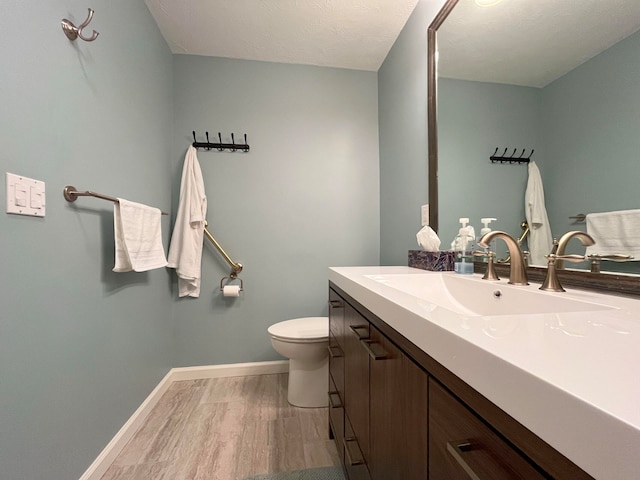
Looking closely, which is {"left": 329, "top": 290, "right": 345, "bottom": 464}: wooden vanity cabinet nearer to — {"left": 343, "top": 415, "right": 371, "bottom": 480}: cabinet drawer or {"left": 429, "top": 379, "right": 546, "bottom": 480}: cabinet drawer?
{"left": 343, "top": 415, "right": 371, "bottom": 480}: cabinet drawer

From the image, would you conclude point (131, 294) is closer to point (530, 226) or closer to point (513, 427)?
point (513, 427)

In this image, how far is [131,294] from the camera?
146cm

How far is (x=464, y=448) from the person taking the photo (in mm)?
388

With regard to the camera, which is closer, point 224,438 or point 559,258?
point 559,258

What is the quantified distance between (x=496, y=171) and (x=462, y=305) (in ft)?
1.73

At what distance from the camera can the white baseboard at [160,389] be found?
118 cm

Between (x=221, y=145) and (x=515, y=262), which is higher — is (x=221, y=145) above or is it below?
above

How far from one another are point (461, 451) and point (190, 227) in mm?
1917

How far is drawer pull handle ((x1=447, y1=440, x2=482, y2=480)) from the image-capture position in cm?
36

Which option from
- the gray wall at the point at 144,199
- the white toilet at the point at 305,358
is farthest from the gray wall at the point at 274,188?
the white toilet at the point at 305,358

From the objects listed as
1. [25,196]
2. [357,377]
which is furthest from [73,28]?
[357,377]

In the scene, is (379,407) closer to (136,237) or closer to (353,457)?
(353,457)

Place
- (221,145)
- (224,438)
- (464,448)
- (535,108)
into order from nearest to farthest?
(464,448) → (535,108) → (224,438) → (221,145)

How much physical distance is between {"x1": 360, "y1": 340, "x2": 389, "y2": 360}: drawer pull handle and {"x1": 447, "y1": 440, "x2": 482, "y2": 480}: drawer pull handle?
9.9 inches
